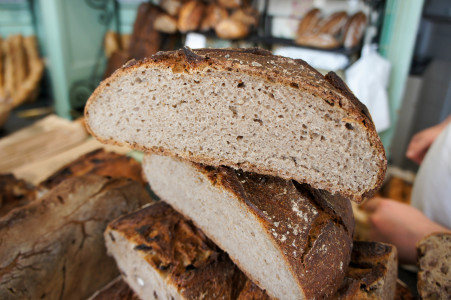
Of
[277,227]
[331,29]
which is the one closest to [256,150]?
[277,227]

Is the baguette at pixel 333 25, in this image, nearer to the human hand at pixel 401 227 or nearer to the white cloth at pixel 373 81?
the white cloth at pixel 373 81

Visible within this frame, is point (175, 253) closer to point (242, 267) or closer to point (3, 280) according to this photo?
point (242, 267)

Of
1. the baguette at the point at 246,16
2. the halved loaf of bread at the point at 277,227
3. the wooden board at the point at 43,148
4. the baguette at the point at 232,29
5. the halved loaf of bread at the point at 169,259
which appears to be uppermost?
the baguette at the point at 246,16

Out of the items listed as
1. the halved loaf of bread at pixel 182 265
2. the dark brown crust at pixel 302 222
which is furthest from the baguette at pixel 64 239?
the dark brown crust at pixel 302 222

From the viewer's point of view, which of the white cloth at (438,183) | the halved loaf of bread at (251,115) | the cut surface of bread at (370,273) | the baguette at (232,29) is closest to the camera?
the halved loaf of bread at (251,115)

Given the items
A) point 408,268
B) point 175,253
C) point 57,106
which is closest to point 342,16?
point 408,268
